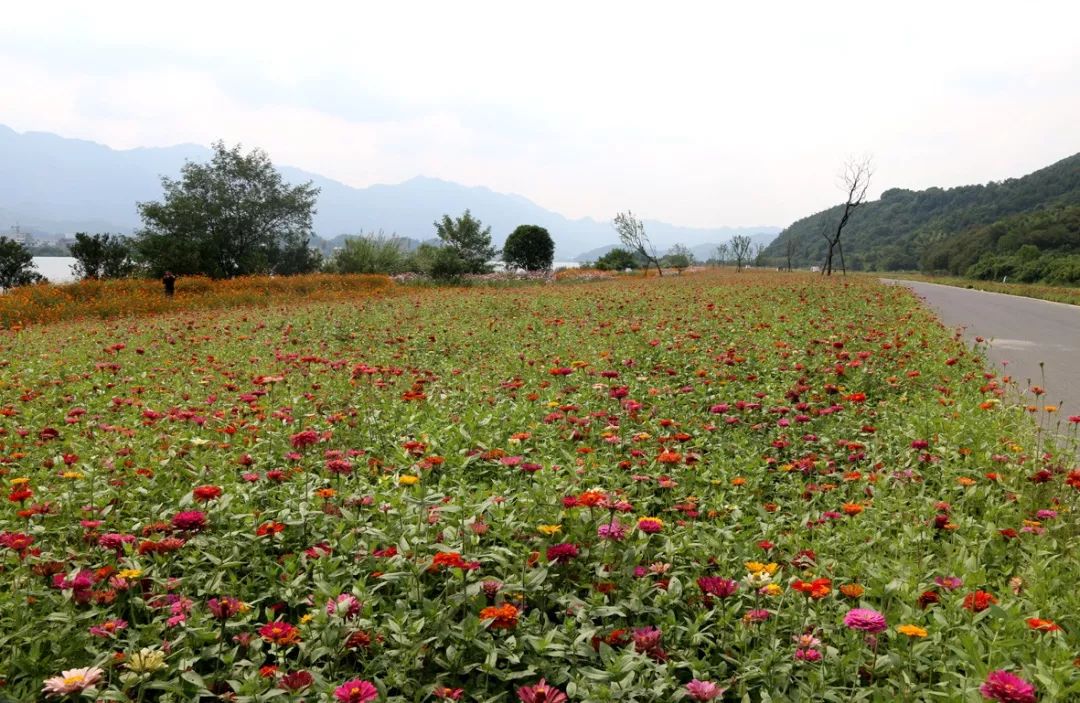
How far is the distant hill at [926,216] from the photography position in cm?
7888

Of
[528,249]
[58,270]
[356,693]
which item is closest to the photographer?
[356,693]

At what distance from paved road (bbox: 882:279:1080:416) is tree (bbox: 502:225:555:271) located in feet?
111

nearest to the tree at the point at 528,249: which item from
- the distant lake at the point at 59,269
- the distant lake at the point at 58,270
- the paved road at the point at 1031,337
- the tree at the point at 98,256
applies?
the distant lake at the point at 59,269

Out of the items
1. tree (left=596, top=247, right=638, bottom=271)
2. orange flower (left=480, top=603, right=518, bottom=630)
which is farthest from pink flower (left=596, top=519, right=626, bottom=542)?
tree (left=596, top=247, right=638, bottom=271)

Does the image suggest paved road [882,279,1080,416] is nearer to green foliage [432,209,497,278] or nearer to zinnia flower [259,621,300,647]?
zinnia flower [259,621,300,647]

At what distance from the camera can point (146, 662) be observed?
1735 millimetres

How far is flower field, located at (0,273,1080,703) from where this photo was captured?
191 cm

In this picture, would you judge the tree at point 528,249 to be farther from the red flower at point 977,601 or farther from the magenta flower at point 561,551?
the red flower at point 977,601

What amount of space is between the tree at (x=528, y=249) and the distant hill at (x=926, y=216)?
43.5m

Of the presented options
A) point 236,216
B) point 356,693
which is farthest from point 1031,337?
point 236,216

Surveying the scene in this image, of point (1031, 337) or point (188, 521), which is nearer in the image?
point (188, 521)

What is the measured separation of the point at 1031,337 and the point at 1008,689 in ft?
40.4

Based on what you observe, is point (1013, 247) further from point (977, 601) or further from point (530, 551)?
point (530, 551)

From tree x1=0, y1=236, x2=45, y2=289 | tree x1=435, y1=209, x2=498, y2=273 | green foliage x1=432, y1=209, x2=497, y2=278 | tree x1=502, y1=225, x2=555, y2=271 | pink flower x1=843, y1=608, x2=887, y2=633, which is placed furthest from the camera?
tree x1=435, y1=209, x2=498, y2=273
